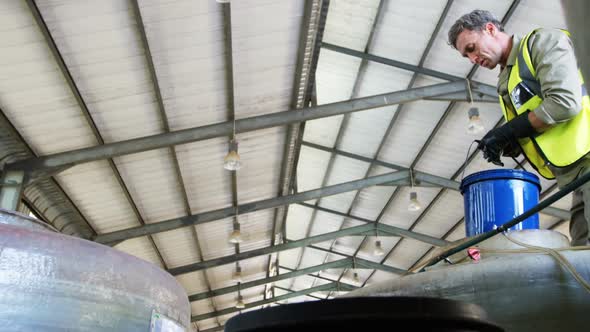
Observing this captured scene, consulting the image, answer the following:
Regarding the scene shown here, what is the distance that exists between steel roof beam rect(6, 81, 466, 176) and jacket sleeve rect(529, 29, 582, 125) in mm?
7806

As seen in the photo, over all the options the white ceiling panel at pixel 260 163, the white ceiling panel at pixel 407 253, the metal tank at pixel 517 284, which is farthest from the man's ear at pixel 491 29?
the white ceiling panel at pixel 407 253

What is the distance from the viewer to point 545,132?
234 cm

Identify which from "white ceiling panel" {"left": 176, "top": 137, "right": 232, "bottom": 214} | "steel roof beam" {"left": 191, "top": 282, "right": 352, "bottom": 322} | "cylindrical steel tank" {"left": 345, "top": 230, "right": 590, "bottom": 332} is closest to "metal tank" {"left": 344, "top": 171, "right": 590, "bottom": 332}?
"cylindrical steel tank" {"left": 345, "top": 230, "right": 590, "bottom": 332}

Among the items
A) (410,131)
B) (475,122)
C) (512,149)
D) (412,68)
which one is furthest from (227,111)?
(512,149)

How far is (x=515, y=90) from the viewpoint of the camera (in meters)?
2.47

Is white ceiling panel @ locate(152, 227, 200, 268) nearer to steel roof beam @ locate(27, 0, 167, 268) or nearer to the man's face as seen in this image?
steel roof beam @ locate(27, 0, 167, 268)

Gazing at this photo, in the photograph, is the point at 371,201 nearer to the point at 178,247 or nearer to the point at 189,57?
the point at 178,247

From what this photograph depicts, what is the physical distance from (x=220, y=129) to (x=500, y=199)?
7782mm

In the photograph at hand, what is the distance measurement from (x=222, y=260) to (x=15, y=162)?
897 cm

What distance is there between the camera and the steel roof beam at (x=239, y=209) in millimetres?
12664

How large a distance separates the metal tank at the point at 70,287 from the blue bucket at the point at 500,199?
1593 millimetres

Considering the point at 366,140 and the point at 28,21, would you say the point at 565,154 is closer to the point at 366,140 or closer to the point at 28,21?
the point at 28,21

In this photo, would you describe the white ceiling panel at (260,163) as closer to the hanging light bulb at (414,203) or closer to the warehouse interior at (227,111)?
the warehouse interior at (227,111)

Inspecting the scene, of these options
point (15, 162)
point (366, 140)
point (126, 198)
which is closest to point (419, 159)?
point (366, 140)
